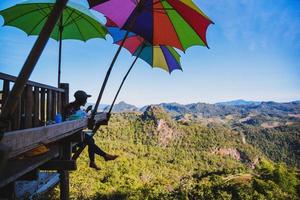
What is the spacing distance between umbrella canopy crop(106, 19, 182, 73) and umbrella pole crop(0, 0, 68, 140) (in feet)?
15.3

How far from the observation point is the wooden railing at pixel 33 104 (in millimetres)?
2716

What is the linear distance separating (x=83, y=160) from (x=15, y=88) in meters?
52.7

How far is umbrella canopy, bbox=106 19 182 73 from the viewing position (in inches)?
234

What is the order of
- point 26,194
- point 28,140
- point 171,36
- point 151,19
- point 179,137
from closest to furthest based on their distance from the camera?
point 28,140
point 151,19
point 171,36
point 26,194
point 179,137

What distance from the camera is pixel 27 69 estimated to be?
1162mm

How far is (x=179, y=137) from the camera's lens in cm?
11769

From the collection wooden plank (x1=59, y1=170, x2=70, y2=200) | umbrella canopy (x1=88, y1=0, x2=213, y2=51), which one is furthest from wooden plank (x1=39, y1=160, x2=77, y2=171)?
umbrella canopy (x1=88, y1=0, x2=213, y2=51)

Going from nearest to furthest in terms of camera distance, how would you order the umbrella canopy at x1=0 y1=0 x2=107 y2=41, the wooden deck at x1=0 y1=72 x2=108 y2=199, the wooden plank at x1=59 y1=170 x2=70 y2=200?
1. the wooden deck at x1=0 y1=72 x2=108 y2=199
2. the umbrella canopy at x1=0 y1=0 x2=107 y2=41
3. the wooden plank at x1=59 y1=170 x2=70 y2=200

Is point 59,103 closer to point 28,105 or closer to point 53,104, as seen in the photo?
point 53,104

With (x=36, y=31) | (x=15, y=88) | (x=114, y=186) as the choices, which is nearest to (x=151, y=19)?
(x=36, y=31)

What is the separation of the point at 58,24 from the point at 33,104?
8.66 ft

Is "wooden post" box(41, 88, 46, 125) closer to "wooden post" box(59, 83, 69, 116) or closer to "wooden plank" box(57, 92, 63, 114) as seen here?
"wooden plank" box(57, 92, 63, 114)

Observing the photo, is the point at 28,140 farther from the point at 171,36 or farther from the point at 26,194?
the point at 26,194

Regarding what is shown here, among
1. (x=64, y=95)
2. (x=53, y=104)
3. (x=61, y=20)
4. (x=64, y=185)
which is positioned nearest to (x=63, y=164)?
(x=53, y=104)
